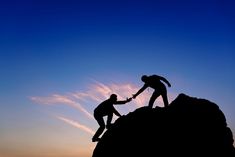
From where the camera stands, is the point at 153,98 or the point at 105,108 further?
the point at 153,98

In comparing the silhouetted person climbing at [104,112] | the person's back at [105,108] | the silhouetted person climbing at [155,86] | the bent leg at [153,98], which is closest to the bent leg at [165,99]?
the silhouetted person climbing at [155,86]

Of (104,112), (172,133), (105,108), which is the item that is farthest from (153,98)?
(104,112)

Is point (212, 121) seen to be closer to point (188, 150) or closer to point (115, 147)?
point (188, 150)

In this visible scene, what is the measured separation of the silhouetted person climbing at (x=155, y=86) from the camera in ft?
67.4

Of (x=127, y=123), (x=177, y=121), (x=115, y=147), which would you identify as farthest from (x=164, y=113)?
(x=115, y=147)

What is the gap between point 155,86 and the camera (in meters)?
20.6

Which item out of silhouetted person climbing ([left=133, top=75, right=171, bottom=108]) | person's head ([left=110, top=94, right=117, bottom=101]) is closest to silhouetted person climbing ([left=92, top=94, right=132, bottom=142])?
person's head ([left=110, top=94, right=117, bottom=101])

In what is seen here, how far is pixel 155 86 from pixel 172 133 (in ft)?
11.6

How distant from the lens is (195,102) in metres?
20.4

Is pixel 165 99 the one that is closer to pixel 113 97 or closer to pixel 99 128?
pixel 113 97

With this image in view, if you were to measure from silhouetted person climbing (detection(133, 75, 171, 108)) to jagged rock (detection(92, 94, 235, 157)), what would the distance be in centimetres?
87

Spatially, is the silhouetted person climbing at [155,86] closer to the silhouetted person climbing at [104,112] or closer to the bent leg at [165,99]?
the bent leg at [165,99]

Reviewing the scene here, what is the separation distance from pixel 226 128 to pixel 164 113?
14.8 feet

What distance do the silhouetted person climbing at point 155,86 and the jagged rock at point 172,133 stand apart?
0.87 meters
